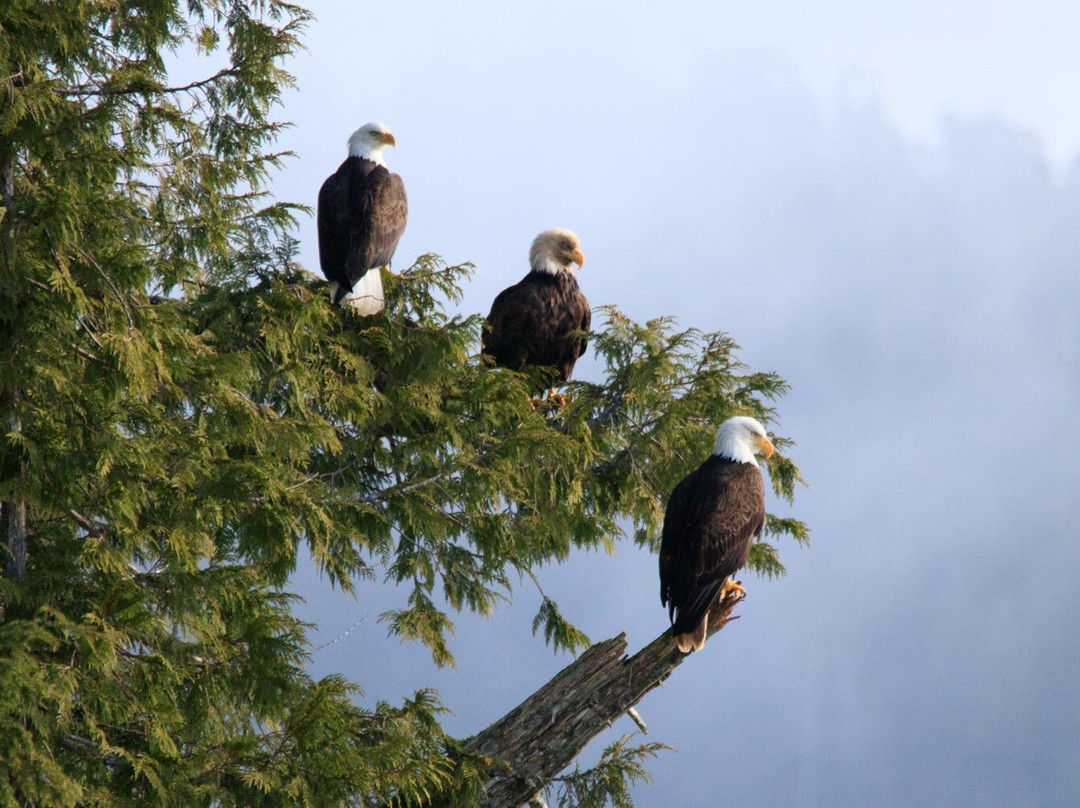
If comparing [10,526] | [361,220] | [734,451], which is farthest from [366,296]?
[10,526]

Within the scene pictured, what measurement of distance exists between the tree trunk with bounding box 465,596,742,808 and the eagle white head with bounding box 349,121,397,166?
172 inches

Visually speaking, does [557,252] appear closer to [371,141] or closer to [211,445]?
[371,141]

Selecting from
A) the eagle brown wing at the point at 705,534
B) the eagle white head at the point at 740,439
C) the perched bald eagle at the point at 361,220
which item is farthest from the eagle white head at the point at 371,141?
the eagle brown wing at the point at 705,534

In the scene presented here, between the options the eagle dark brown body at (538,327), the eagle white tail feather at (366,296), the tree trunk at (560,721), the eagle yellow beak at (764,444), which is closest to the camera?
the tree trunk at (560,721)

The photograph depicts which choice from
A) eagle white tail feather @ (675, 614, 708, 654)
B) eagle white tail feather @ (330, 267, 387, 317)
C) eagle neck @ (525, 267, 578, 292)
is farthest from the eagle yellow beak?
eagle white tail feather @ (330, 267, 387, 317)

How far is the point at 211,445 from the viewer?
5895 mm

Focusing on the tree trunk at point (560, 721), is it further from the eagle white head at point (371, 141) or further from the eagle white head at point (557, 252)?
the eagle white head at point (371, 141)

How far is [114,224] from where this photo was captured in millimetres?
5621

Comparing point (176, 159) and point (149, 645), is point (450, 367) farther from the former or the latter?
point (149, 645)

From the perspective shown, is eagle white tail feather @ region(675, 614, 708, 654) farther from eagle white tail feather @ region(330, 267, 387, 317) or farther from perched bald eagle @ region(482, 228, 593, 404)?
eagle white tail feather @ region(330, 267, 387, 317)

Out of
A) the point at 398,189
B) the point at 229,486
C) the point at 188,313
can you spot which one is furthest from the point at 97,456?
the point at 398,189

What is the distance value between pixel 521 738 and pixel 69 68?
4103 millimetres

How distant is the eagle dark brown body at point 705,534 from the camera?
7035 millimetres

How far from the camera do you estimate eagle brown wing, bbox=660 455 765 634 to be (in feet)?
23.1
